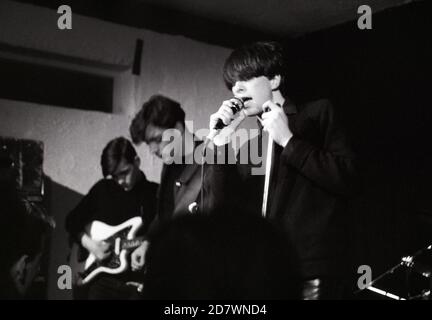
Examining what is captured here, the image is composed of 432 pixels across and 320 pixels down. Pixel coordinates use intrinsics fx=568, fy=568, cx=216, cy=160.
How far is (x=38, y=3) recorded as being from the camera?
103 inches

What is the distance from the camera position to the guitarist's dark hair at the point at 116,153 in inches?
107

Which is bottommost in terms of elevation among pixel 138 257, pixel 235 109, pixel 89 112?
pixel 138 257

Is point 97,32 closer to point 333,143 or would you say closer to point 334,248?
point 333,143

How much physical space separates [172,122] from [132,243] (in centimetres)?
58

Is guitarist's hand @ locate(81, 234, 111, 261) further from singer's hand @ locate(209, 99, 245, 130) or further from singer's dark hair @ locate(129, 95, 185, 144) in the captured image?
singer's hand @ locate(209, 99, 245, 130)

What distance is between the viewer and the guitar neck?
2.55 meters

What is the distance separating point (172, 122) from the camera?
8.49 feet

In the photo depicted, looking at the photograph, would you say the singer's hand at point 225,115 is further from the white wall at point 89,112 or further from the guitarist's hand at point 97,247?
the guitarist's hand at point 97,247

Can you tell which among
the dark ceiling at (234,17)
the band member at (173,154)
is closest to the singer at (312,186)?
the band member at (173,154)

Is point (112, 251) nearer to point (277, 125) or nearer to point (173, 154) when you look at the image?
point (173, 154)

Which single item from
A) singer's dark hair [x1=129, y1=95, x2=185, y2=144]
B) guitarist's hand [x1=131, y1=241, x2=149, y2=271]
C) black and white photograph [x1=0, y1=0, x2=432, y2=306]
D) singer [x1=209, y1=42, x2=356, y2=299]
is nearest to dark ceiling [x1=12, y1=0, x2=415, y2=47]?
black and white photograph [x1=0, y1=0, x2=432, y2=306]

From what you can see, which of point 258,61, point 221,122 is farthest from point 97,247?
point 258,61

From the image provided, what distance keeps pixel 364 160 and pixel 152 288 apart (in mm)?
2143

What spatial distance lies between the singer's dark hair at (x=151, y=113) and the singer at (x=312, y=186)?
3.13 feet
